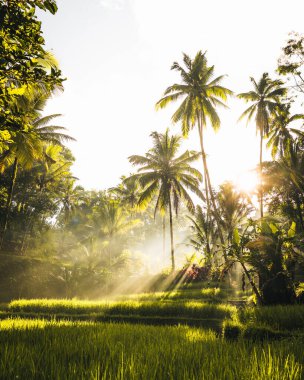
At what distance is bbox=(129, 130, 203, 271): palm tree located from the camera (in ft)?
74.6

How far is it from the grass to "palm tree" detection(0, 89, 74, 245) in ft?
8.97

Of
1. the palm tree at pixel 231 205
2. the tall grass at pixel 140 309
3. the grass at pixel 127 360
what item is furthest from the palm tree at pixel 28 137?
the palm tree at pixel 231 205

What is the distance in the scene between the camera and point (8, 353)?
3234 millimetres

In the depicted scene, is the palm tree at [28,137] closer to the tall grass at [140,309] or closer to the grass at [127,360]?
the grass at [127,360]

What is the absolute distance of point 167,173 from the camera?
23.0 metres

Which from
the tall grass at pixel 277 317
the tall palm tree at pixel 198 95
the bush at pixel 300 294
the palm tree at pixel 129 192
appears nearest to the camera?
the tall grass at pixel 277 317

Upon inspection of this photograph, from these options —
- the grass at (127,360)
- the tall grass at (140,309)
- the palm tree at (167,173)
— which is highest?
the palm tree at (167,173)

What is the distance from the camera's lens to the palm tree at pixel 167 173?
2275 cm

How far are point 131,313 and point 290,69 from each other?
13.9 m

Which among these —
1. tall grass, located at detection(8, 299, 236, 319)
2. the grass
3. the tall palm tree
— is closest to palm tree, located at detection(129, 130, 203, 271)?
the tall palm tree

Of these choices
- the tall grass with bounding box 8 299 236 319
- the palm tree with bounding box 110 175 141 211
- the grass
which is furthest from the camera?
the palm tree with bounding box 110 175 141 211

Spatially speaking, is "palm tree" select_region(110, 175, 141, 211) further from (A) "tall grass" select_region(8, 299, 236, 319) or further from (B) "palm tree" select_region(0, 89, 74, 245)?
(A) "tall grass" select_region(8, 299, 236, 319)

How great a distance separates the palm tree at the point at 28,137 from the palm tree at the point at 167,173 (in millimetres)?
6691

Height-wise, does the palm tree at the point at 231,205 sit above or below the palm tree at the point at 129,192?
below
